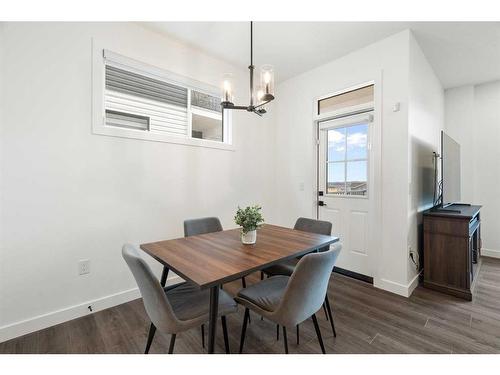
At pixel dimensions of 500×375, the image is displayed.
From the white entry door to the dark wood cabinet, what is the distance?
2.01ft

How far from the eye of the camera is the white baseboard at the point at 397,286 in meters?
2.45

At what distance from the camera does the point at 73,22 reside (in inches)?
80.9

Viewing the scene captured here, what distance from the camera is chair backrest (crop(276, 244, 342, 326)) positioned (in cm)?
123

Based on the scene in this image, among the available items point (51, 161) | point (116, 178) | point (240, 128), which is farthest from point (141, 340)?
point (240, 128)

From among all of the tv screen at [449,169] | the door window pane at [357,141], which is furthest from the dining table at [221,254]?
the tv screen at [449,169]

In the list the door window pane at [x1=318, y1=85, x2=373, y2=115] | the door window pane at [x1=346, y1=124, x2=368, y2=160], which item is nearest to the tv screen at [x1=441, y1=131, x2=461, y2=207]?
the door window pane at [x1=346, y1=124, x2=368, y2=160]

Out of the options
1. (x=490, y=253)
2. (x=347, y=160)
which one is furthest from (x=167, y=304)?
(x=490, y=253)

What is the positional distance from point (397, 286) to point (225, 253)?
2064mm

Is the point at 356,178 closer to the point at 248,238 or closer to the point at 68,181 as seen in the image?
the point at 248,238

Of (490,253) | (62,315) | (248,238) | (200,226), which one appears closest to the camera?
(248,238)

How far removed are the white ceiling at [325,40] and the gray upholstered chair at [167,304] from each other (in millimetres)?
2384

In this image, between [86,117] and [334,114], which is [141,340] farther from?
[334,114]

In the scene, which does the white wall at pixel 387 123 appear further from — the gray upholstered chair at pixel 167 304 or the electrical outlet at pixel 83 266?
the electrical outlet at pixel 83 266

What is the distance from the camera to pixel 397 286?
250 centimetres
